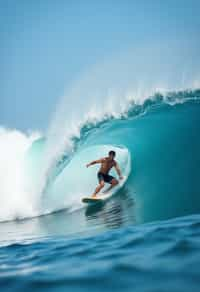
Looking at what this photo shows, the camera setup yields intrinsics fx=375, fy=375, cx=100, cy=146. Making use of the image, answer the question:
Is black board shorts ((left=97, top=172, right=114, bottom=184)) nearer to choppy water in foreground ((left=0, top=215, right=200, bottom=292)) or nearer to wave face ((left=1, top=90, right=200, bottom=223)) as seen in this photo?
wave face ((left=1, top=90, right=200, bottom=223))

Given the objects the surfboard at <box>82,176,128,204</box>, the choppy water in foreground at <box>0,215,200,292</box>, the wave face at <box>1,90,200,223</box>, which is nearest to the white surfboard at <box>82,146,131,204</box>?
the surfboard at <box>82,176,128,204</box>

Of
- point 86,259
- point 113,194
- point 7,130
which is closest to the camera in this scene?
point 86,259

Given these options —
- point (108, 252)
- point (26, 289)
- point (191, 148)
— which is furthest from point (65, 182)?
point (26, 289)

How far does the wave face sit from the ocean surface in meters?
0.02

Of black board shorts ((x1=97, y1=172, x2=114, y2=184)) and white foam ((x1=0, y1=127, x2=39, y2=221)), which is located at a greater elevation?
white foam ((x1=0, y1=127, x2=39, y2=221))

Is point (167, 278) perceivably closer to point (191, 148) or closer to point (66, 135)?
point (191, 148)

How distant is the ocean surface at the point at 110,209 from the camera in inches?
62.2

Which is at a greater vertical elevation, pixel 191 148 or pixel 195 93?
pixel 195 93

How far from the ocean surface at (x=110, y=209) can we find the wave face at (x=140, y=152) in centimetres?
2

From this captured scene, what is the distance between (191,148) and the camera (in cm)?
646

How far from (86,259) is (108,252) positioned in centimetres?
18

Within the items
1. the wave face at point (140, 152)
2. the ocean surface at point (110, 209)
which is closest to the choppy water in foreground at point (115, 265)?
the ocean surface at point (110, 209)

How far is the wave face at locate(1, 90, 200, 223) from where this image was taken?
19.7 feet

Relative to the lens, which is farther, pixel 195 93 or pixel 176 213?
pixel 195 93
